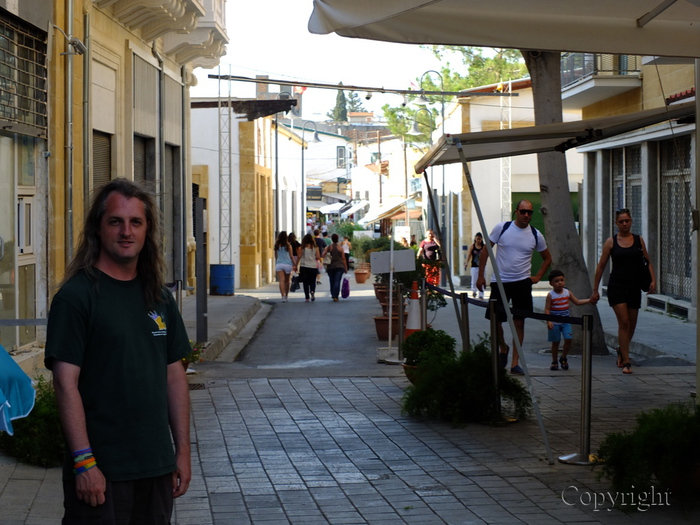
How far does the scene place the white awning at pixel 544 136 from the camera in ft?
22.3

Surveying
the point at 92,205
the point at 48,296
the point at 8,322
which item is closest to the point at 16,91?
the point at 48,296

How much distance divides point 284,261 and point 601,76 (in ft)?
28.8

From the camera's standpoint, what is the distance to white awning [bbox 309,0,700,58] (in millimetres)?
5297

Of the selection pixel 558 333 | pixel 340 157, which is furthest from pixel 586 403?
pixel 340 157

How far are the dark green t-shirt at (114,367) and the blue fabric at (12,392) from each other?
0.78m

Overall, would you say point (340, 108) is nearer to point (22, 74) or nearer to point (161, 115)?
point (161, 115)

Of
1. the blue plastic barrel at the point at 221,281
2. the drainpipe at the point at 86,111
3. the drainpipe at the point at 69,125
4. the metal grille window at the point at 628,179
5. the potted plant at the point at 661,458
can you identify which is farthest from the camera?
the blue plastic barrel at the point at 221,281

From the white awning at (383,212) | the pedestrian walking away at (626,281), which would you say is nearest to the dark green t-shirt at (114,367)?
the pedestrian walking away at (626,281)

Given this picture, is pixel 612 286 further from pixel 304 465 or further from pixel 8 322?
pixel 8 322

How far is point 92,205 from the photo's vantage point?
133 inches

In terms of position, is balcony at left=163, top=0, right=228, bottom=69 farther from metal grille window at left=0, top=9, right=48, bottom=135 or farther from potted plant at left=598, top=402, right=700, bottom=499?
potted plant at left=598, top=402, right=700, bottom=499

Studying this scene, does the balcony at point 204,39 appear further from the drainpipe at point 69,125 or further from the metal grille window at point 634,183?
the metal grille window at point 634,183

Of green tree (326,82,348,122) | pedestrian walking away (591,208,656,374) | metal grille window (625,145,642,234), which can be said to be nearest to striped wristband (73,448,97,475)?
pedestrian walking away (591,208,656,374)

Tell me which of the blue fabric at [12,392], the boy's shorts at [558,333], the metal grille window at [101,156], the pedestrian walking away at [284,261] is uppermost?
the metal grille window at [101,156]
